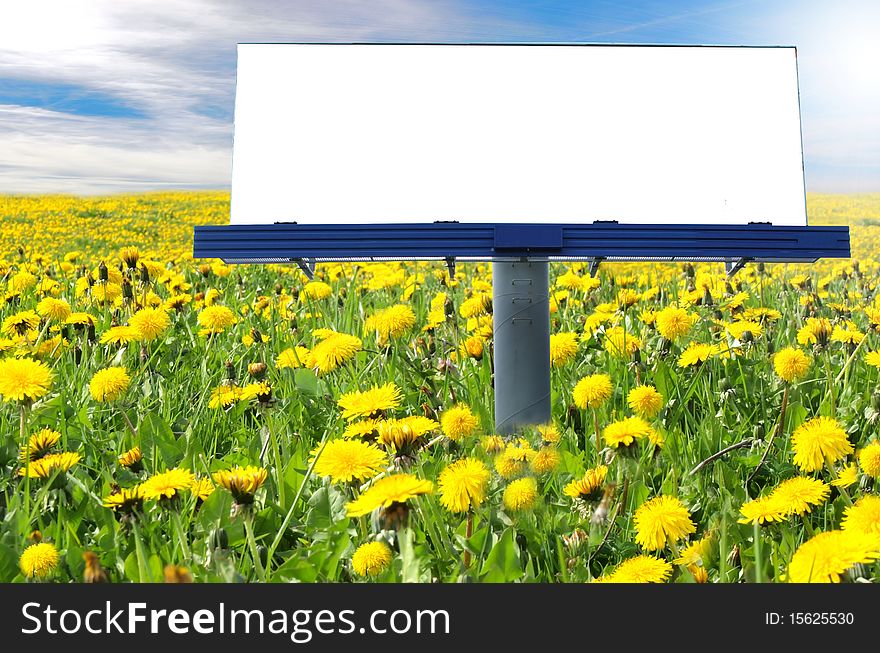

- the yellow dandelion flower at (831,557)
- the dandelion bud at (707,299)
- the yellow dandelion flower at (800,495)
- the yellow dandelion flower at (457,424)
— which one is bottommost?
the yellow dandelion flower at (831,557)

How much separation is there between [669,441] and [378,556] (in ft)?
3.02

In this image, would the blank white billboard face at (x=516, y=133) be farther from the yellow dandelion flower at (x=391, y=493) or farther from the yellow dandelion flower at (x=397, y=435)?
the yellow dandelion flower at (x=391, y=493)

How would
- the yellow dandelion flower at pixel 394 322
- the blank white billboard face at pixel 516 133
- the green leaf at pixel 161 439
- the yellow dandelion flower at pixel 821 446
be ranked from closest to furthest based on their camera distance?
1. the yellow dandelion flower at pixel 821 446
2. the green leaf at pixel 161 439
3. the blank white billboard face at pixel 516 133
4. the yellow dandelion flower at pixel 394 322

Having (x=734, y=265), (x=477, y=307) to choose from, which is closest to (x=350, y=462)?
(x=734, y=265)

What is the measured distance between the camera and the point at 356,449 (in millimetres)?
1304

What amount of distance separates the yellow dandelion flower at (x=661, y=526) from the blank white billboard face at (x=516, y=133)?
2.86ft

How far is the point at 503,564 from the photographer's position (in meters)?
1.26

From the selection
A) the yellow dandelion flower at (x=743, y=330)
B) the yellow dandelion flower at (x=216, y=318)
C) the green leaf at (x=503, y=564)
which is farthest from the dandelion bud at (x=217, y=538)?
the yellow dandelion flower at (x=743, y=330)

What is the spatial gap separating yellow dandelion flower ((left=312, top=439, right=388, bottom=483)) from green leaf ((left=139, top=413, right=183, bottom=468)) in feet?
2.07

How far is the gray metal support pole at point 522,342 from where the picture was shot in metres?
1.89

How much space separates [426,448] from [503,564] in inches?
13.5

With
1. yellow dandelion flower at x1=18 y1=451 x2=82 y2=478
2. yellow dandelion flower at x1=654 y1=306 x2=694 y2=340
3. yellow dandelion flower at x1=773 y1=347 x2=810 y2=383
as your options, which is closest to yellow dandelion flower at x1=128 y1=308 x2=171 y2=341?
yellow dandelion flower at x1=18 y1=451 x2=82 y2=478

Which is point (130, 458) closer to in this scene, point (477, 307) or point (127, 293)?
point (477, 307)
